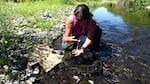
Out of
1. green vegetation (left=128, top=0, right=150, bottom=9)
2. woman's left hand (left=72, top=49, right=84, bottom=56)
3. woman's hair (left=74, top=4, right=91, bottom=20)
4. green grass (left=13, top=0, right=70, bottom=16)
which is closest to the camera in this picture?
woman's hair (left=74, top=4, right=91, bottom=20)

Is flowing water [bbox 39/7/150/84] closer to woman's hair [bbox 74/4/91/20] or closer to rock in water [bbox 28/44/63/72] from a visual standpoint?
rock in water [bbox 28/44/63/72]

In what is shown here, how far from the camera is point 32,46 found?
10602 millimetres

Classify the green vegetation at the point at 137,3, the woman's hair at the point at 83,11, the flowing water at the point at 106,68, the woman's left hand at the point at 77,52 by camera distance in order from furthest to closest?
the green vegetation at the point at 137,3, the woman's left hand at the point at 77,52, the flowing water at the point at 106,68, the woman's hair at the point at 83,11

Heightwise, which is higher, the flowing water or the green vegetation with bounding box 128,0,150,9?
the flowing water

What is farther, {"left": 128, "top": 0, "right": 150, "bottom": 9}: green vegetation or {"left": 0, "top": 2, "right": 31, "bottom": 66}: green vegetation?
{"left": 128, "top": 0, "right": 150, "bottom": 9}: green vegetation

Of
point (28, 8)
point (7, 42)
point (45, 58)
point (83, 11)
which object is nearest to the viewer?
point (83, 11)

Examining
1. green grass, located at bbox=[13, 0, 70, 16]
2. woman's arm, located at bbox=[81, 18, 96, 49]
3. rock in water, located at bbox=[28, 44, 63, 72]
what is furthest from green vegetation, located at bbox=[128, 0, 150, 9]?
woman's arm, located at bbox=[81, 18, 96, 49]

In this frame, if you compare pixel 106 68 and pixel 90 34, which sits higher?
pixel 90 34

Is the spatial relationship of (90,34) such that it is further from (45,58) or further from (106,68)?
(45,58)

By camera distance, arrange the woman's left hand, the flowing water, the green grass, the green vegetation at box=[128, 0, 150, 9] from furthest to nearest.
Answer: the green vegetation at box=[128, 0, 150, 9] → the green grass → the woman's left hand → the flowing water

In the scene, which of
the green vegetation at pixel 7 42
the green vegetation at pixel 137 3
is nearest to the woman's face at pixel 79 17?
the green vegetation at pixel 7 42

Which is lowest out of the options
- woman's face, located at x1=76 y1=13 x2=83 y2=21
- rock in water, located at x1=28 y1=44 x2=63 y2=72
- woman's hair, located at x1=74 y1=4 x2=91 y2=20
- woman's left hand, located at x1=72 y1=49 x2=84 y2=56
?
rock in water, located at x1=28 y1=44 x2=63 y2=72

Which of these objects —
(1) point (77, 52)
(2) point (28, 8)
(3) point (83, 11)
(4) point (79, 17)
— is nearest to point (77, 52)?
(1) point (77, 52)

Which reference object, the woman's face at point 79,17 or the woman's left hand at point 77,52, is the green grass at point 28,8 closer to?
the woman's left hand at point 77,52
